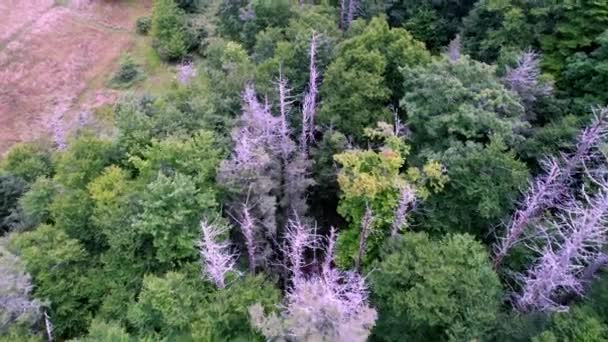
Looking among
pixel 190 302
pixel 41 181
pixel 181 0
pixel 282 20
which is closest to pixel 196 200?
pixel 190 302

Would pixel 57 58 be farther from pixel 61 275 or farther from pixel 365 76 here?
pixel 365 76

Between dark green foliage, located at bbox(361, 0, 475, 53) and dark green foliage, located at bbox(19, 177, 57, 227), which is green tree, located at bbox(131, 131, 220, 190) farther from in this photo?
dark green foliage, located at bbox(361, 0, 475, 53)

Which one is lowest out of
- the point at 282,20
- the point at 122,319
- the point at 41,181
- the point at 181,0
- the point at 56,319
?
the point at 56,319

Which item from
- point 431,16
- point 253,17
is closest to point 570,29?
point 431,16

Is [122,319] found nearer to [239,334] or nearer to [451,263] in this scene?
[239,334]

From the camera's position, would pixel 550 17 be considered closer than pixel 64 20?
Yes

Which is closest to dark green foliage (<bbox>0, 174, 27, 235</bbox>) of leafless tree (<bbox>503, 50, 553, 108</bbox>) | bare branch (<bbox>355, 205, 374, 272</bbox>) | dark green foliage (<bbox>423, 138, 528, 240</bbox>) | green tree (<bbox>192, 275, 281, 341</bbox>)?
green tree (<bbox>192, 275, 281, 341</bbox>)

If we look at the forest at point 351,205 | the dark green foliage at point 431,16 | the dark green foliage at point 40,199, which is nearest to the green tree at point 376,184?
the forest at point 351,205
